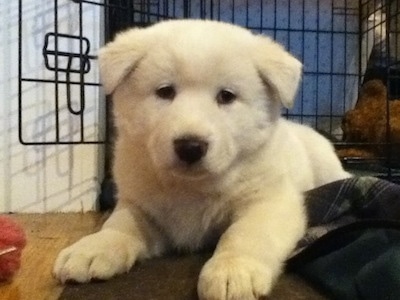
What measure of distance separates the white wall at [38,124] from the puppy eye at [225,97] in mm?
1238

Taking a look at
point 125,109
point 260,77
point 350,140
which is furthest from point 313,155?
point 350,140

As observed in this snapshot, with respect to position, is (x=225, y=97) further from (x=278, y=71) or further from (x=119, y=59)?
(x=119, y=59)

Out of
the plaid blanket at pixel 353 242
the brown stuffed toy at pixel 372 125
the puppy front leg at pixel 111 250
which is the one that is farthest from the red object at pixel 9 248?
the brown stuffed toy at pixel 372 125

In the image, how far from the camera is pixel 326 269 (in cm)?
132

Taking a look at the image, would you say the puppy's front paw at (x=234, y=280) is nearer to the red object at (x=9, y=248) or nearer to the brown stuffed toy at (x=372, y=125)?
the red object at (x=9, y=248)

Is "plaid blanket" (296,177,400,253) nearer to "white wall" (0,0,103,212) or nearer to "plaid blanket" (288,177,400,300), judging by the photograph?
"plaid blanket" (288,177,400,300)

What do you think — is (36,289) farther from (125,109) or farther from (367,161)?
(367,161)

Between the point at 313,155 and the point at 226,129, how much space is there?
0.71 metres

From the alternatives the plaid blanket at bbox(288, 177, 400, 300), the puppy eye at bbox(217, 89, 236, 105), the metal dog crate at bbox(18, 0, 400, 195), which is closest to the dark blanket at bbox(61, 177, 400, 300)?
the plaid blanket at bbox(288, 177, 400, 300)

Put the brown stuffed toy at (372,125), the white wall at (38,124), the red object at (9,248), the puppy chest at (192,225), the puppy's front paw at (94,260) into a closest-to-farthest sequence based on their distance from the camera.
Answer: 1. the puppy's front paw at (94,260)
2. the red object at (9,248)
3. the puppy chest at (192,225)
4. the white wall at (38,124)
5. the brown stuffed toy at (372,125)

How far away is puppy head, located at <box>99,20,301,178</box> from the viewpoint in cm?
135

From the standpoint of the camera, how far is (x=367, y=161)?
111 inches

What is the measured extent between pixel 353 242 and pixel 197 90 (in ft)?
1.45

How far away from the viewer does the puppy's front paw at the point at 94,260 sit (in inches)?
51.6
